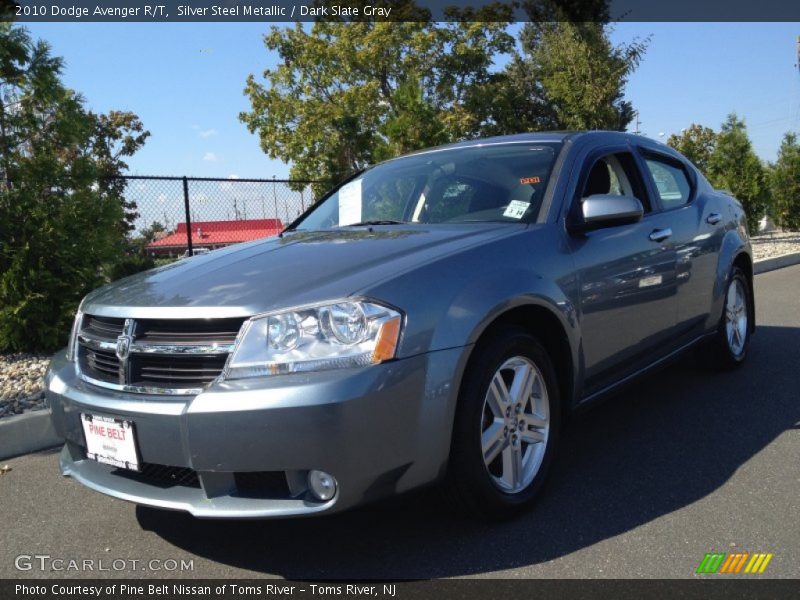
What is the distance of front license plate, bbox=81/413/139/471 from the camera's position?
2.57m

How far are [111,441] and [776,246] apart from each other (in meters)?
17.6

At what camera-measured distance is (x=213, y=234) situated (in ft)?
40.2

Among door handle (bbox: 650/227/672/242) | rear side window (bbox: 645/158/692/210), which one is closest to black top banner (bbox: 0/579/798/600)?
door handle (bbox: 650/227/672/242)

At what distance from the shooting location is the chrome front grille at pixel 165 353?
2.51m

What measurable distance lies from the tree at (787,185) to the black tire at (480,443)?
71.8 feet

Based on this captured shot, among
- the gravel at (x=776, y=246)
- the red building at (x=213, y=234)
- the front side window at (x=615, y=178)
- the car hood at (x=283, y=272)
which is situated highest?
the front side window at (x=615, y=178)

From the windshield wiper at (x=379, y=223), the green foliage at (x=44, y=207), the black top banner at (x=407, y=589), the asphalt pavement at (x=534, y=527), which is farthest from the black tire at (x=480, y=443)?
the green foliage at (x=44, y=207)

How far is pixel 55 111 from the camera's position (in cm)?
660

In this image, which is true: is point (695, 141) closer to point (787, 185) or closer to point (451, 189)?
point (787, 185)

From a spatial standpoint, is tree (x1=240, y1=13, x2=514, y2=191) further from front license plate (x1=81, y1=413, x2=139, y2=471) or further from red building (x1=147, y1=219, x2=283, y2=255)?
front license plate (x1=81, y1=413, x2=139, y2=471)

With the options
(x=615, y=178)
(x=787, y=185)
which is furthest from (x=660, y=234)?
(x=787, y=185)

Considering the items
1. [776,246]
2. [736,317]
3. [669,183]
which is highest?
[669,183]

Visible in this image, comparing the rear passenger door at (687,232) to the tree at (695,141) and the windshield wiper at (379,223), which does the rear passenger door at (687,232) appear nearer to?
the windshield wiper at (379,223)

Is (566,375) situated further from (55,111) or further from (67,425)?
(55,111)
